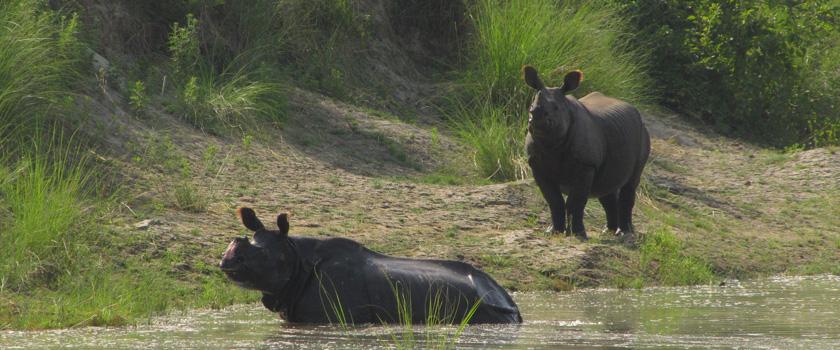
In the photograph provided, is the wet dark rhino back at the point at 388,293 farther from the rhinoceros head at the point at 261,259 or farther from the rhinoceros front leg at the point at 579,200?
the rhinoceros front leg at the point at 579,200

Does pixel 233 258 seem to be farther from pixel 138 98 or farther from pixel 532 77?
pixel 138 98

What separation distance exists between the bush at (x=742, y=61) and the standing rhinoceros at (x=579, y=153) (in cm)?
700

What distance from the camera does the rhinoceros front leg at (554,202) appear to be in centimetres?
1222

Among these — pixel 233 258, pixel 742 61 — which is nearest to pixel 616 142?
pixel 233 258

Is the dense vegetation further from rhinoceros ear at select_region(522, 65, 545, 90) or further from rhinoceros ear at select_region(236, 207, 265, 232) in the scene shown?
rhinoceros ear at select_region(522, 65, 545, 90)

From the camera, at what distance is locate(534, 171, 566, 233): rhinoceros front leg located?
1222 centimetres

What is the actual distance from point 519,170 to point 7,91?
531 cm

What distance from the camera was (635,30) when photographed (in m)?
20.1

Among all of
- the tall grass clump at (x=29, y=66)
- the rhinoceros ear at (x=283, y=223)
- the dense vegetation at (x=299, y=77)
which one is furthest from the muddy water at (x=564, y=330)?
the tall grass clump at (x=29, y=66)

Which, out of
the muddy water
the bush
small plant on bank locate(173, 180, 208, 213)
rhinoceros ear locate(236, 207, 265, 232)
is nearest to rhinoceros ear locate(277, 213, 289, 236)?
rhinoceros ear locate(236, 207, 265, 232)

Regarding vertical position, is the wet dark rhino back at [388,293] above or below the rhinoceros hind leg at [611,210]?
above

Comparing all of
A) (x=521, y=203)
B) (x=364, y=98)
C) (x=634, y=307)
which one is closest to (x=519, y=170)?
(x=521, y=203)

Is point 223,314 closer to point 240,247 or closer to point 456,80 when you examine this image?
point 240,247

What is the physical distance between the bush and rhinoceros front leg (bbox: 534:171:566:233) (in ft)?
25.9
